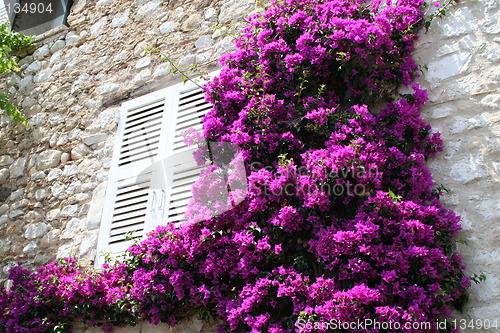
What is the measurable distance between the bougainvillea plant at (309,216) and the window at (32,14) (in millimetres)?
3384

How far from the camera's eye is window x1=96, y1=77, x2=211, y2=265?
3807 millimetres

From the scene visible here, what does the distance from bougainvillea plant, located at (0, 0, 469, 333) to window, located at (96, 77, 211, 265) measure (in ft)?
0.98

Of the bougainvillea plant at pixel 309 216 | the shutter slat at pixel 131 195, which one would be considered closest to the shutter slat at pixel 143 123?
the shutter slat at pixel 131 195

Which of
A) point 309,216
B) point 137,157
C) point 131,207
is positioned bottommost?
point 309,216

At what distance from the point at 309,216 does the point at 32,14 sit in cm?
513

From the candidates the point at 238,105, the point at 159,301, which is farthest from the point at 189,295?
the point at 238,105

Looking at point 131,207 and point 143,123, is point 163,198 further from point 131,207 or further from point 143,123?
point 143,123

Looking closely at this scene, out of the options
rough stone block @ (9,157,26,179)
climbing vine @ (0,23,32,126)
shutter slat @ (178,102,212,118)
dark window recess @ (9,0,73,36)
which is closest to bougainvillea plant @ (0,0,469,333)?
shutter slat @ (178,102,212,118)

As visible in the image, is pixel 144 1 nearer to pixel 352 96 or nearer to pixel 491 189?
pixel 352 96

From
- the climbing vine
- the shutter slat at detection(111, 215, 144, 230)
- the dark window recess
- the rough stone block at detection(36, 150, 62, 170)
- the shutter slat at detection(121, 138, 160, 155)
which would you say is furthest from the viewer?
the dark window recess

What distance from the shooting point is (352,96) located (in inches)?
138

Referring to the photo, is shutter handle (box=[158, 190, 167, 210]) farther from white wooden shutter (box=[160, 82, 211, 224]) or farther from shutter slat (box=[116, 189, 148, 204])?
shutter slat (box=[116, 189, 148, 204])

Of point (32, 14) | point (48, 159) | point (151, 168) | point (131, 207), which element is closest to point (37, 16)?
point (32, 14)

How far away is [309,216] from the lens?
3.06 m
